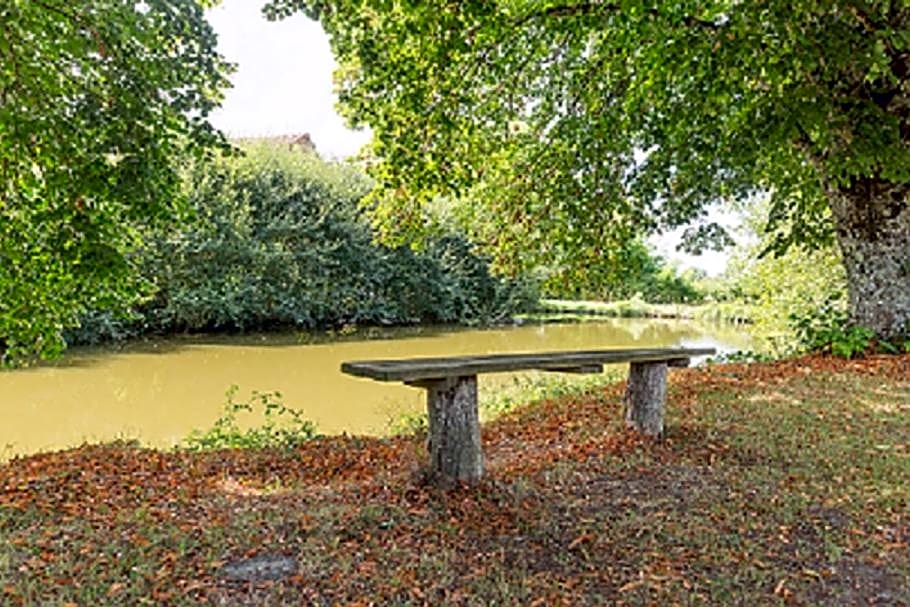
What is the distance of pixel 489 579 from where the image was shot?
2.40 meters

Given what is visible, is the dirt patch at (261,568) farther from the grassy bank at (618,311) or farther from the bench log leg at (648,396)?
the grassy bank at (618,311)

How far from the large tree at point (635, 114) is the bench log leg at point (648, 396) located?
2355mm

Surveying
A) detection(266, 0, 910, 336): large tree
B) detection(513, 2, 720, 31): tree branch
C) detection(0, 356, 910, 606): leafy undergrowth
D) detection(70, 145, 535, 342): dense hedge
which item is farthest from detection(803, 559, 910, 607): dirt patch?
detection(70, 145, 535, 342): dense hedge

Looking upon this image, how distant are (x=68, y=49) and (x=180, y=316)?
1357cm

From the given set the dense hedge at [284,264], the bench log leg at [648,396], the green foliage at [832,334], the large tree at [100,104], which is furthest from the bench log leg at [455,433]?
the dense hedge at [284,264]

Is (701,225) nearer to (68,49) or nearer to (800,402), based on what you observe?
(800,402)

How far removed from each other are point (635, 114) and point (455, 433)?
5.49 m

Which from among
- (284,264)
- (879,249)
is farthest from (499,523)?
(284,264)

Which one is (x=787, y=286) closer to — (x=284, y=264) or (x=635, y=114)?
(x=635, y=114)

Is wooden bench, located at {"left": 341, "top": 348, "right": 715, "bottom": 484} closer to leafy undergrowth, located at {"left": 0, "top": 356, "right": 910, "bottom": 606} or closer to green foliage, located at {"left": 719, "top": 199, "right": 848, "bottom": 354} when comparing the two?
leafy undergrowth, located at {"left": 0, "top": 356, "right": 910, "bottom": 606}

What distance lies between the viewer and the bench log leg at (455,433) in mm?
3141

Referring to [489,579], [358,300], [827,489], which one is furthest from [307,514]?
[358,300]

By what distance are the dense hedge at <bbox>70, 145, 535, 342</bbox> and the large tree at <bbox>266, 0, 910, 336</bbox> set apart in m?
8.59

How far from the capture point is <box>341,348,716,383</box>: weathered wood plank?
9.46 ft
